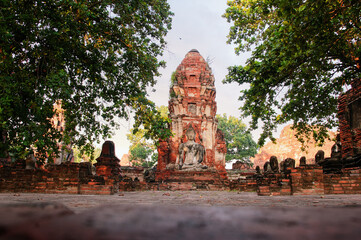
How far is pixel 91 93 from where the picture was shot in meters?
7.95

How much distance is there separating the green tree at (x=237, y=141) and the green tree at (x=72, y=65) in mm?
25900

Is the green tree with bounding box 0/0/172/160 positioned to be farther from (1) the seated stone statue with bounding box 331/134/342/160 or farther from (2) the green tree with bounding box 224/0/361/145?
(1) the seated stone statue with bounding box 331/134/342/160

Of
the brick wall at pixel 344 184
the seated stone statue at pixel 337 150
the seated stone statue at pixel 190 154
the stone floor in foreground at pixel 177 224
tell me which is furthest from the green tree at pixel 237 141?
the stone floor in foreground at pixel 177 224

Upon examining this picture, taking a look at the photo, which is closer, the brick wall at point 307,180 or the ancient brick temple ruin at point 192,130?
the brick wall at point 307,180

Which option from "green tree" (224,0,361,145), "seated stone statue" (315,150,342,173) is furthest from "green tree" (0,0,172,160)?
"seated stone statue" (315,150,342,173)

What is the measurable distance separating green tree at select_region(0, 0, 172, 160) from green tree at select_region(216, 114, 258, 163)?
25.9 m

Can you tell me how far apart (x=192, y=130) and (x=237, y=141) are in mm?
16239

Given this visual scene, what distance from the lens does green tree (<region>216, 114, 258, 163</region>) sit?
32750 millimetres

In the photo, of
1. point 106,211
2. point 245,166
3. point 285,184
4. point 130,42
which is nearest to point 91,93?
point 130,42

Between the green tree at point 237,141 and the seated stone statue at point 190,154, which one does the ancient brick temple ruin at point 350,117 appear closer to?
the seated stone statue at point 190,154

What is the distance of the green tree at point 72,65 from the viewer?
5.43 metres

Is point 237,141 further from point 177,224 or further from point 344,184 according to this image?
point 177,224

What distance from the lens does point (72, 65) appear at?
7.50m

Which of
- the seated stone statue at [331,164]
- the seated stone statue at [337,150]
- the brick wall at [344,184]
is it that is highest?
the seated stone statue at [337,150]
